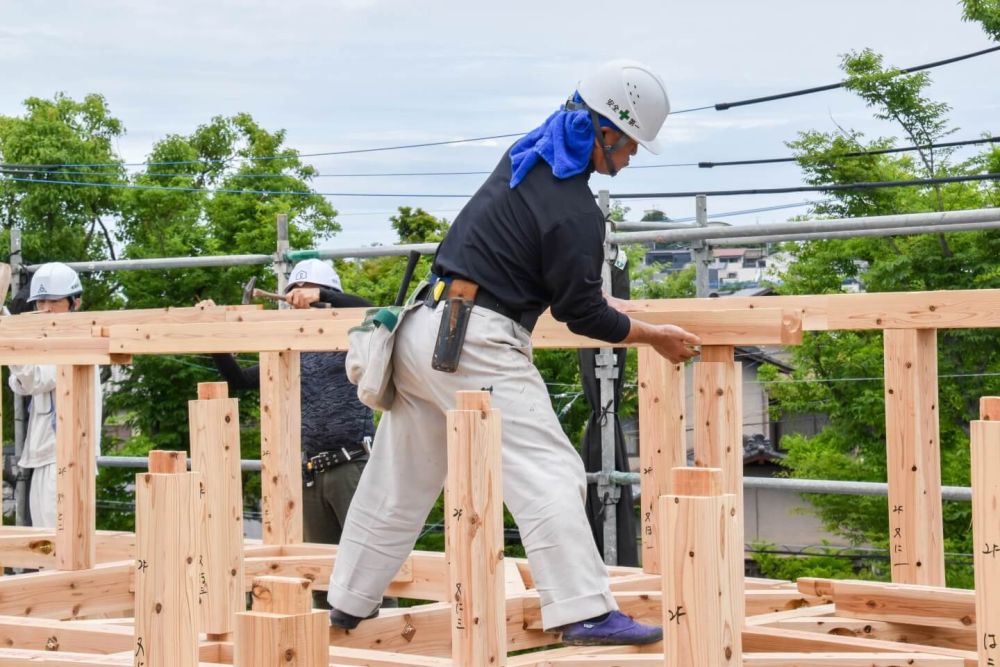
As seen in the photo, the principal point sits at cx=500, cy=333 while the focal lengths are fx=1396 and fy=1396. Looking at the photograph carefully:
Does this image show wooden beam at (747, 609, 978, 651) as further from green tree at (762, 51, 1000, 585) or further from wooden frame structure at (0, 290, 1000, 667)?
green tree at (762, 51, 1000, 585)

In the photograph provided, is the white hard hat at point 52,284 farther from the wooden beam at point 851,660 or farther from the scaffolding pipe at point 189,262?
the wooden beam at point 851,660

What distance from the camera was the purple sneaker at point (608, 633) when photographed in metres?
3.50

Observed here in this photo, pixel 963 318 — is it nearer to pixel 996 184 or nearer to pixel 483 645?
pixel 483 645

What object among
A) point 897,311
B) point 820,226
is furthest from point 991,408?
point 820,226

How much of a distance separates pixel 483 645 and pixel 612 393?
6018mm

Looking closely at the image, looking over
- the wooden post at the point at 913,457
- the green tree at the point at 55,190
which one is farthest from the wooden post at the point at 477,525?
the green tree at the point at 55,190

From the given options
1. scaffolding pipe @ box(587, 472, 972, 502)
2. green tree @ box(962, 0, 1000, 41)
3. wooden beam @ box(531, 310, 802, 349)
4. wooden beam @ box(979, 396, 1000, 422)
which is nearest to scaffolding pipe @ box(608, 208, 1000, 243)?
scaffolding pipe @ box(587, 472, 972, 502)

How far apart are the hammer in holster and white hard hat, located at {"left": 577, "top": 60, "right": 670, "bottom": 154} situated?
609 millimetres

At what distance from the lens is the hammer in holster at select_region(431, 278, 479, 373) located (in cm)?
360

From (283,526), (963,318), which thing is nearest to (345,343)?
(283,526)

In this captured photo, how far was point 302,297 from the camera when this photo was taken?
21.8 feet

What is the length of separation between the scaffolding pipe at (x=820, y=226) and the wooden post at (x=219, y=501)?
417 centimetres

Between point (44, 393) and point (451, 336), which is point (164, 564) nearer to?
point (451, 336)

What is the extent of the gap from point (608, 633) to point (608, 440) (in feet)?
17.8
